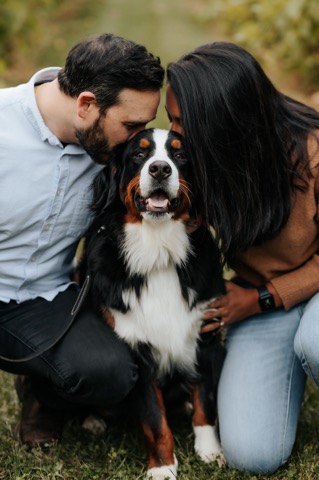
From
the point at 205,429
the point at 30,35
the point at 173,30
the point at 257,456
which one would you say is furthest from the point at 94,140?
the point at 173,30

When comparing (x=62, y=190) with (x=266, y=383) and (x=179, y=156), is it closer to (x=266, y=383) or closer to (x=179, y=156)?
(x=179, y=156)

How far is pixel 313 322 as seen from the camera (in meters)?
2.71

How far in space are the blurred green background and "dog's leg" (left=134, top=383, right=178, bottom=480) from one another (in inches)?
155

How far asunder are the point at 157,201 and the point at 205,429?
0.91m

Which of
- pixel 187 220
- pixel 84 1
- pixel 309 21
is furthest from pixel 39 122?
pixel 84 1

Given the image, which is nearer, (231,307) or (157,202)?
(157,202)

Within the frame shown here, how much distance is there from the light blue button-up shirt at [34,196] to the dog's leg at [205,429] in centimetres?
71

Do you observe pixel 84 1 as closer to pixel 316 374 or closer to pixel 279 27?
pixel 279 27

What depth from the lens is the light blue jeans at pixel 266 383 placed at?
274 centimetres

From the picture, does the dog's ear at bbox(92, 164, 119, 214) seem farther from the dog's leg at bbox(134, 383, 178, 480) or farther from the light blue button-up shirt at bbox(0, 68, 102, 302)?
the dog's leg at bbox(134, 383, 178, 480)

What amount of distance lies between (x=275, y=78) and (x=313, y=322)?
6448 mm

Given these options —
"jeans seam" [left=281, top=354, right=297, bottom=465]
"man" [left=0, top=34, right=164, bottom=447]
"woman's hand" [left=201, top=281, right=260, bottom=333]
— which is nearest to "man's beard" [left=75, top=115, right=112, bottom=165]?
"man" [left=0, top=34, right=164, bottom=447]

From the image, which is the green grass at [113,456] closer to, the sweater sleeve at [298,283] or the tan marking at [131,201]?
the sweater sleeve at [298,283]

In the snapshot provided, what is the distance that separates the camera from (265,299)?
9.71 feet
